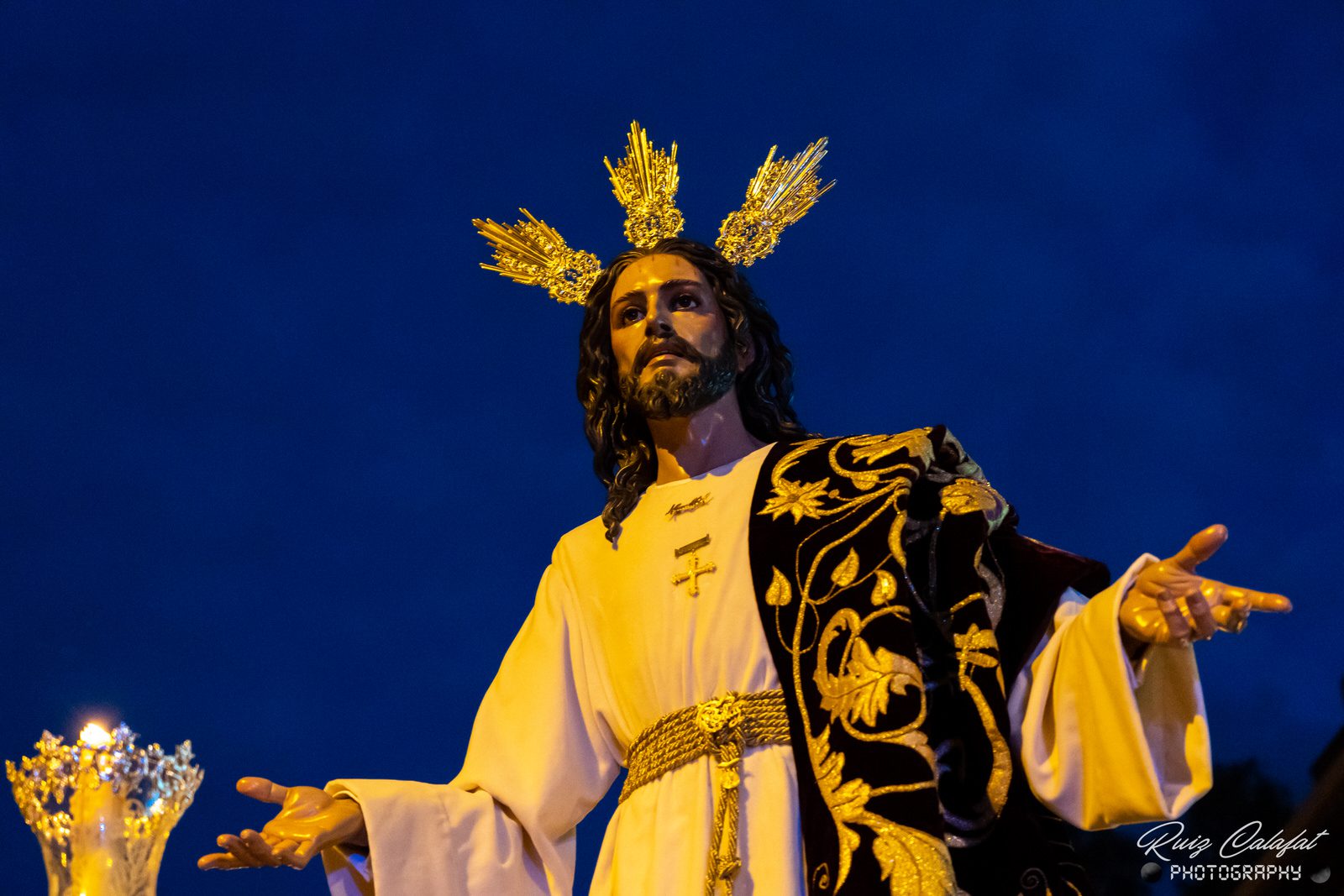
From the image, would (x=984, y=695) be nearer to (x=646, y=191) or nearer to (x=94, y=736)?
(x=646, y=191)

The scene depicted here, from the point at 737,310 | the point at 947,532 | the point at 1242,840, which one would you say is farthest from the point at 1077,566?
the point at 1242,840

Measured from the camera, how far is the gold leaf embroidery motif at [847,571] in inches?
135

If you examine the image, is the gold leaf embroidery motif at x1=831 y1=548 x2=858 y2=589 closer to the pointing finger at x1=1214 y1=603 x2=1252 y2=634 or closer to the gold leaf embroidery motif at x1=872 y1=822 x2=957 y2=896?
the gold leaf embroidery motif at x1=872 y1=822 x2=957 y2=896

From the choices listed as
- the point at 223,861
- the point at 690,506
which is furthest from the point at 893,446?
the point at 223,861

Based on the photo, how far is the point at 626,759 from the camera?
145 inches

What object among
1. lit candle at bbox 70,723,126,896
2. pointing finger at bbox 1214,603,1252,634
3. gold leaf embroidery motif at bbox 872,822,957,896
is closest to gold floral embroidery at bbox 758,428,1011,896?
gold leaf embroidery motif at bbox 872,822,957,896

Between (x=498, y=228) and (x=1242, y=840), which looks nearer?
(x=498, y=228)

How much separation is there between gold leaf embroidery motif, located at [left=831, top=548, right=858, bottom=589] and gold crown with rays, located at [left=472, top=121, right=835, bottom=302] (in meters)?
1.20

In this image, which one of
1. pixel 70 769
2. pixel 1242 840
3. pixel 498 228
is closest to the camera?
pixel 498 228

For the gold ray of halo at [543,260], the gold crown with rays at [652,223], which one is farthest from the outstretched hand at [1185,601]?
the gold ray of halo at [543,260]

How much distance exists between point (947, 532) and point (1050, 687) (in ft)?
1.36

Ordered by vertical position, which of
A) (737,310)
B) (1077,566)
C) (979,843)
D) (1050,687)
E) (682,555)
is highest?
(737,310)

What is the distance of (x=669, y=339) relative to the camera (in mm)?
3967

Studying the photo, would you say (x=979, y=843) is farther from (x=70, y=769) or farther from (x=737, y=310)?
(x=70, y=769)
